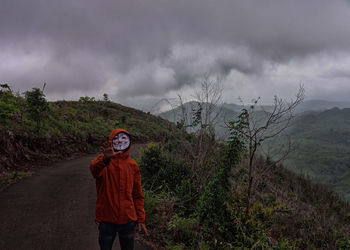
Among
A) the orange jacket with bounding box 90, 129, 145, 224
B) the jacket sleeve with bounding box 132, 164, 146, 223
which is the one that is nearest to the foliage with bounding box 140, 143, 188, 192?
the jacket sleeve with bounding box 132, 164, 146, 223

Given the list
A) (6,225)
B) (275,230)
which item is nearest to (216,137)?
(275,230)

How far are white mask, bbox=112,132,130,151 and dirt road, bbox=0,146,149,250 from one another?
234cm

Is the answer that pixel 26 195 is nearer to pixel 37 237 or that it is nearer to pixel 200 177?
pixel 37 237

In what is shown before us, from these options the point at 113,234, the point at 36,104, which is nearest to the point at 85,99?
the point at 36,104

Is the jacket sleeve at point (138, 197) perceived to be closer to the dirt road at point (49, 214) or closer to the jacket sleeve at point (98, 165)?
the jacket sleeve at point (98, 165)

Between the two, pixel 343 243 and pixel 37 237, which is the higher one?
pixel 37 237

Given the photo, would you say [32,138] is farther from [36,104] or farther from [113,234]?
[113,234]

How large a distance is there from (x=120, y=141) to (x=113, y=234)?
1.10m

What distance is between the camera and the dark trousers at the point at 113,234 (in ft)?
8.24

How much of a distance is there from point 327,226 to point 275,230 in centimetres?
354

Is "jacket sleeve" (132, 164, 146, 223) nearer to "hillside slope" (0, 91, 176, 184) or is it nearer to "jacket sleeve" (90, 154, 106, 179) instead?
"jacket sleeve" (90, 154, 106, 179)

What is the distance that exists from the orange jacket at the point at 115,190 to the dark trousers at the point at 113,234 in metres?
0.08

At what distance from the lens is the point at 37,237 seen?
12.7ft

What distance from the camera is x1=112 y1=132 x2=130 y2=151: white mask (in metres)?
2.54
